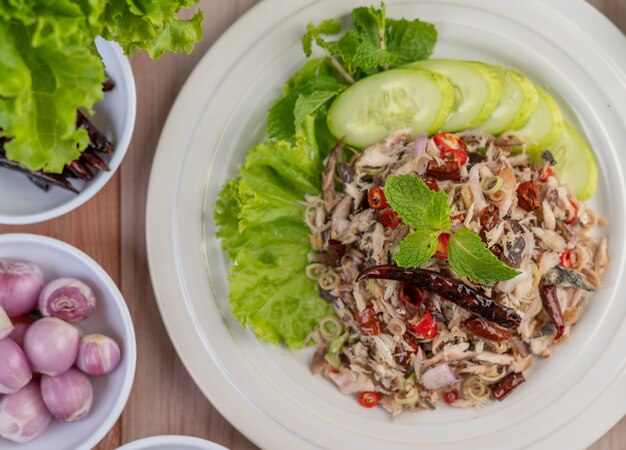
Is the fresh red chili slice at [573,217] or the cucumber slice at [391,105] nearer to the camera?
the cucumber slice at [391,105]

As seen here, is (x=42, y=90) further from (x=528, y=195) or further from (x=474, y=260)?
(x=528, y=195)

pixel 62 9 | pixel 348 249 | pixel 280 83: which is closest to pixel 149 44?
pixel 62 9

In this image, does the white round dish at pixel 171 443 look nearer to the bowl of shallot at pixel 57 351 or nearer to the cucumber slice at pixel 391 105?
the bowl of shallot at pixel 57 351

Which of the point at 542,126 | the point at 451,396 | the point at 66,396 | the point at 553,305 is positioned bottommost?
the point at 66,396

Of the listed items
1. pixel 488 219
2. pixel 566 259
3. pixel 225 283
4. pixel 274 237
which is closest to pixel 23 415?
pixel 225 283

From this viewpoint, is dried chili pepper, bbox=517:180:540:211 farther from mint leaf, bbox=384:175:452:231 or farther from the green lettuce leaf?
the green lettuce leaf

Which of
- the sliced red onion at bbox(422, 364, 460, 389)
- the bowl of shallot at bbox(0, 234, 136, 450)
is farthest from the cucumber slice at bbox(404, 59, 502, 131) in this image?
the bowl of shallot at bbox(0, 234, 136, 450)

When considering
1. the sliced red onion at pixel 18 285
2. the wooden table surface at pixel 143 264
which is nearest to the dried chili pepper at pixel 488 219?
the wooden table surface at pixel 143 264
